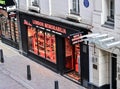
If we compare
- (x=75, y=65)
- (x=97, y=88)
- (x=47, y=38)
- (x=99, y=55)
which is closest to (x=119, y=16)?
(x=99, y=55)

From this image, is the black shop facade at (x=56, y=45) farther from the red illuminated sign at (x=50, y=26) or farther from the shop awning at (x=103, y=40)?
the shop awning at (x=103, y=40)

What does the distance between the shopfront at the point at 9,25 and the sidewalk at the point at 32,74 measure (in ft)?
4.18

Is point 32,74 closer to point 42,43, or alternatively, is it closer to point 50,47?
point 50,47

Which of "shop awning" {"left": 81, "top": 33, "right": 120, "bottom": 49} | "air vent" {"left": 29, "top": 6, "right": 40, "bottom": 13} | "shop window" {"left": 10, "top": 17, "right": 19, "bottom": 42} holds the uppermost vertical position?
"air vent" {"left": 29, "top": 6, "right": 40, "bottom": 13}

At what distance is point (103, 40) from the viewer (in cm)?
1467

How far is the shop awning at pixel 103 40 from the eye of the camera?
1431 centimetres

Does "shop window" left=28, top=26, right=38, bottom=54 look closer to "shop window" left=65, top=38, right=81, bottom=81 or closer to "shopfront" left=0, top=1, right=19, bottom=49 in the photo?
"shopfront" left=0, top=1, right=19, bottom=49

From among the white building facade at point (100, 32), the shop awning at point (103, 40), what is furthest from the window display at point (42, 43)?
the shop awning at point (103, 40)

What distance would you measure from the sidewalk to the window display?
2.24 feet

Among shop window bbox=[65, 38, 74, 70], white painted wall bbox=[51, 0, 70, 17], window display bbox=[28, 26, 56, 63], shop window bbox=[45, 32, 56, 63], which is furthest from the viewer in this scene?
window display bbox=[28, 26, 56, 63]

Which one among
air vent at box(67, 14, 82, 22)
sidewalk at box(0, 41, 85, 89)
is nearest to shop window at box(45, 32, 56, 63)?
sidewalk at box(0, 41, 85, 89)

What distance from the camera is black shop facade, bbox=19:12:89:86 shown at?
17.1m

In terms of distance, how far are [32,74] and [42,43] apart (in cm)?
219

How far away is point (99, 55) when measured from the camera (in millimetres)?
15812
